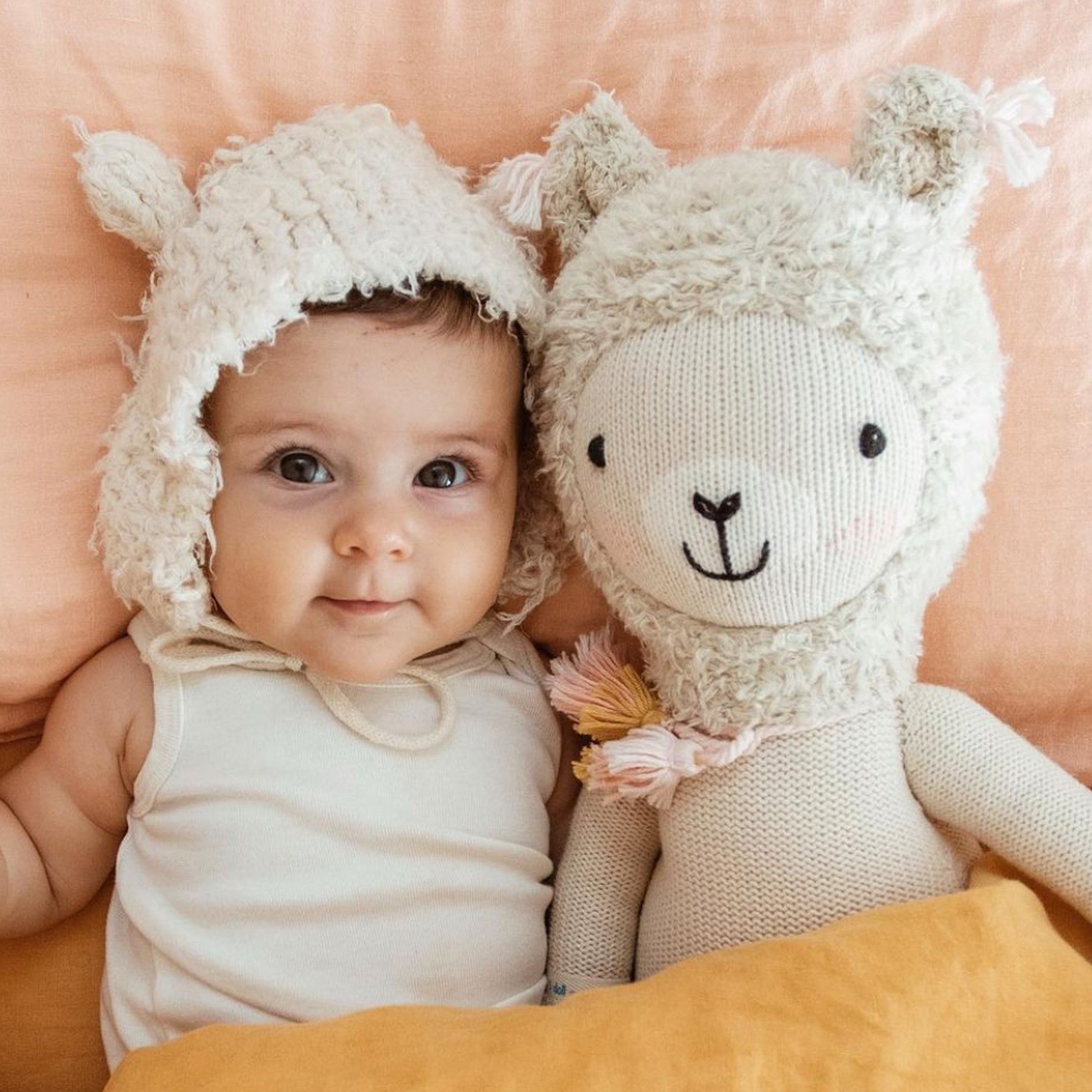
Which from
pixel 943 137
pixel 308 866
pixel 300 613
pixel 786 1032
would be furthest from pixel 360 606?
pixel 943 137

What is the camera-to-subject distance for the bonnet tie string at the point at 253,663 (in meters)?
0.96

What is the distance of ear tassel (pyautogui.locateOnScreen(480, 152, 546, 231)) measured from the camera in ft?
3.12

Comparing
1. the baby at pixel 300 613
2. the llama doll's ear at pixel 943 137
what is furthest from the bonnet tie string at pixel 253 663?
the llama doll's ear at pixel 943 137

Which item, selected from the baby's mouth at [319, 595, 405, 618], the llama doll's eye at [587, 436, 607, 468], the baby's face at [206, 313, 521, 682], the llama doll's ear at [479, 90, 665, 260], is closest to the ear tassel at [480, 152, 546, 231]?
the llama doll's ear at [479, 90, 665, 260]

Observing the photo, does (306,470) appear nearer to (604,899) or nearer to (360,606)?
(360,606)

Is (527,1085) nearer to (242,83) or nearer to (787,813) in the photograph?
(787,813)

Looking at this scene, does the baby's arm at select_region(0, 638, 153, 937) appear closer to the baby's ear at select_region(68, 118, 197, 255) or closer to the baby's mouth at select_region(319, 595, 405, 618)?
the baby's mouth at select_region(319, 595, 405, 618)

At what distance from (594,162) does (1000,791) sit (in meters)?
0.57

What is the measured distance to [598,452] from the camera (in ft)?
2.78

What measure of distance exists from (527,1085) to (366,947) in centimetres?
24

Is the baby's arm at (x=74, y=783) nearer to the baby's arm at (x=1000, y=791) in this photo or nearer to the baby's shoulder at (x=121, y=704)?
the baby's shoulder at (x=121, y=704)

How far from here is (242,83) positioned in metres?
0.98

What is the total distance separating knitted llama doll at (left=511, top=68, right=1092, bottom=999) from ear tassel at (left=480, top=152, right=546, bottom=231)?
0.08 ft

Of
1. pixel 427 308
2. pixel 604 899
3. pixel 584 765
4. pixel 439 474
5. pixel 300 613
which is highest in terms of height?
pixel 427 308
